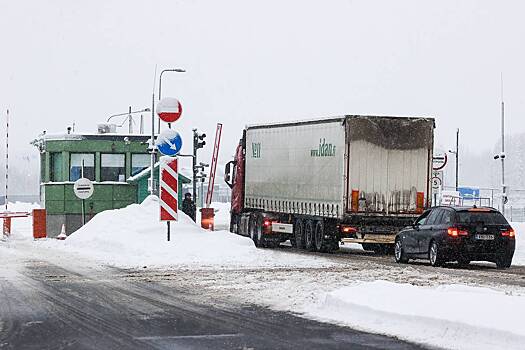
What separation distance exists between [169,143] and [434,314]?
639 inches

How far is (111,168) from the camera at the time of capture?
135ft

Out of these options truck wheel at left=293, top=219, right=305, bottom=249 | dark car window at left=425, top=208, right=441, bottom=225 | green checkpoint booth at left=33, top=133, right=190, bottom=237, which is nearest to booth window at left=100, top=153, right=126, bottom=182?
green checkpoint booth at left=33, top=133, right=190, bottom=237

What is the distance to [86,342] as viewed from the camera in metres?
10.6

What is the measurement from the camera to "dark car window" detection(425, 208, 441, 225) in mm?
24828

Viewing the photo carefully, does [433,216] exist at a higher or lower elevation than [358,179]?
lower

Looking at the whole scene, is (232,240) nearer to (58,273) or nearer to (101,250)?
(101,250)

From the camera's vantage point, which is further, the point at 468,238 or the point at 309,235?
the point at 309,235

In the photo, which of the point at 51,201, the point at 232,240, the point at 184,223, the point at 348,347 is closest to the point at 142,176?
the point at 51,201

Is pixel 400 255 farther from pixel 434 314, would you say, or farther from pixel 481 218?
A: pixel 434 314

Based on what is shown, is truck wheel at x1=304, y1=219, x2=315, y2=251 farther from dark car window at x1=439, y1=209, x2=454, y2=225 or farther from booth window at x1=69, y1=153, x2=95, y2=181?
booth window at x1=69, y1=153, x2=95, y2=181

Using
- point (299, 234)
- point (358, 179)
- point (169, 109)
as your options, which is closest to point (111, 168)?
point (299, 234)

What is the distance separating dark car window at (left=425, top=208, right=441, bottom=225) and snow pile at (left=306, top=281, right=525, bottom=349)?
10270mm

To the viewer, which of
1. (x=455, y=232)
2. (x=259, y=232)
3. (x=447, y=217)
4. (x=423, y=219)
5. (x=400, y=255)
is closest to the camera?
(x=455, y=232)

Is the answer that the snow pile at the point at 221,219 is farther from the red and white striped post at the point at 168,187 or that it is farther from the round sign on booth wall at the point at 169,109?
the red and white striped post at the point at 168,187
